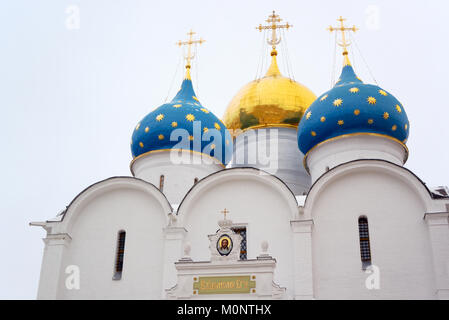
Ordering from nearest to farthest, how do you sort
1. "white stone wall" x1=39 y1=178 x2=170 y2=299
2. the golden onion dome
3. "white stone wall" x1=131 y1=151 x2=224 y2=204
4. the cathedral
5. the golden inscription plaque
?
the golden inscription plaque → the cathedral → "white stone wall" x1=39 y1=178 x2=170 y2=299 → "white stone wall" x1=131 y1=151 x2=224 y2=204 → the golden onion dome

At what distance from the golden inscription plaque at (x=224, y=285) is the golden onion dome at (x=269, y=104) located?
7.96 meters

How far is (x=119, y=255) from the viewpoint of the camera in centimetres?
1276

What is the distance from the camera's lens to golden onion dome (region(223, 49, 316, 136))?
687 inches

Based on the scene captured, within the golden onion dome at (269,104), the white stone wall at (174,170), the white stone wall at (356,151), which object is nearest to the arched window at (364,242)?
the white stone wall at (356,151)

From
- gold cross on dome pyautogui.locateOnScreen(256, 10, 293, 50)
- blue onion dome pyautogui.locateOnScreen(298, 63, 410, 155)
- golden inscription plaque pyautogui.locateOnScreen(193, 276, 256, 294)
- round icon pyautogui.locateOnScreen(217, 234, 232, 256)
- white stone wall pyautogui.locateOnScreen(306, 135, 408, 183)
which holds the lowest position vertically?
golden inscription plaque pyautogui.locateOnScreen(193, 276, 256, 294)

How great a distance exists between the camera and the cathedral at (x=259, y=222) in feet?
35.9

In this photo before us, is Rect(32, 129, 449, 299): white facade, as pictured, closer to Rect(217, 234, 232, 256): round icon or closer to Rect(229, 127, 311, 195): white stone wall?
Rect(217, 234, 232, 256): round icon

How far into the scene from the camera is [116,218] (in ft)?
43.0

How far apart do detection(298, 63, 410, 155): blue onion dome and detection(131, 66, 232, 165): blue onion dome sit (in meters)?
2.46

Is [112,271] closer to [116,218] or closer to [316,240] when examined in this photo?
[116,218]

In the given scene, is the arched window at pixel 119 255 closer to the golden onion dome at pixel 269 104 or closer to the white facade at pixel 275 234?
the white facade at pixel 275 234

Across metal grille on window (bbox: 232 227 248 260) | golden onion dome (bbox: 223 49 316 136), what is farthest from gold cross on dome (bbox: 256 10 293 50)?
metal grille on window (bbox: 232 227 248 260)

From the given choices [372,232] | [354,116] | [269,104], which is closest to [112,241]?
[372,232]
